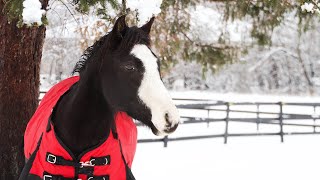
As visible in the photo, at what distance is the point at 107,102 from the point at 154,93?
51 centimetres

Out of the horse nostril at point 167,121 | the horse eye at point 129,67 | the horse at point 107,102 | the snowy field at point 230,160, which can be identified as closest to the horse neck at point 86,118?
the horse at point 107,102

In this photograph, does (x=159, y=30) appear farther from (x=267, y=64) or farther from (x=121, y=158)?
(x=267, y=64)

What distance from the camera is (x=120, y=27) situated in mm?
2949

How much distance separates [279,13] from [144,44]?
13.1ft

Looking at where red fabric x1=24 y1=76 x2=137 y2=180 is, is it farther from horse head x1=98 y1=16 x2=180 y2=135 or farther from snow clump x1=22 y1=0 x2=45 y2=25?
snow clump x1=22 y1=0 x2=45 y2=25

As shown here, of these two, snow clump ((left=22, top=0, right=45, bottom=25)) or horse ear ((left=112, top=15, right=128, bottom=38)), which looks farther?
snow clump ((left=22, top=0, right=45, bottom=25))

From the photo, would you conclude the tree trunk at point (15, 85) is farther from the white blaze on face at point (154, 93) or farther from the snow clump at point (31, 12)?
the white blaze on face at point (154, 93)

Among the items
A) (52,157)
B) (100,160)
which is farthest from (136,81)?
(52,157)

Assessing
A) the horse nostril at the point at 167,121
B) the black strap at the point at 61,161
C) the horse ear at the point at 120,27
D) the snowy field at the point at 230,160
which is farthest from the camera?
the snowy field at the point at 230,160

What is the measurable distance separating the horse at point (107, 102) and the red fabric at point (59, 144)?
1 centimetres

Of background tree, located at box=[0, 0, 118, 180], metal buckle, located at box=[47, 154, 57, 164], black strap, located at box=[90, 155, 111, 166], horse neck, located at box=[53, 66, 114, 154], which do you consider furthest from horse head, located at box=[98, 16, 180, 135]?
background tree, located at box=[0, 0, 118, 180]

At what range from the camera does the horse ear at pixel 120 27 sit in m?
2.90

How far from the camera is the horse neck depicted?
315 centimetres

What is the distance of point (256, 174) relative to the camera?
7.79 meters
